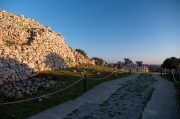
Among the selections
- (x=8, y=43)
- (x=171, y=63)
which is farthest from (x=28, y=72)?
(x=171, y=63)

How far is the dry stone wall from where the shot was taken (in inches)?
562

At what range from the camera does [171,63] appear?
108 ft

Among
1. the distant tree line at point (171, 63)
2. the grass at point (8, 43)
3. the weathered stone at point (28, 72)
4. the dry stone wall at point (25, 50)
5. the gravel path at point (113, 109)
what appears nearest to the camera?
the gravel path at point (113, 109)

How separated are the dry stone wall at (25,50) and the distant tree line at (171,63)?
21.3 m

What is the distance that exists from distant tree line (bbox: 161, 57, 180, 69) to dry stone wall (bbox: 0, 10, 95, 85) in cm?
2128

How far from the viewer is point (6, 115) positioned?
662 centimetres

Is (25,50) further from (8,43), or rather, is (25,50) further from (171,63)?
(171,63)

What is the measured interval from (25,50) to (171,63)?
29900 millimetres

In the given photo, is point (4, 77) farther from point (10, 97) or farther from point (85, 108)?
point (85, 108)

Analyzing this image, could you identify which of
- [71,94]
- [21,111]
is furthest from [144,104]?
[21,111]

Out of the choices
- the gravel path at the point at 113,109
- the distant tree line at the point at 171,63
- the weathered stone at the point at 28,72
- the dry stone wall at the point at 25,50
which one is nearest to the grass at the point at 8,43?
the dry stone wall at the point at 25,50

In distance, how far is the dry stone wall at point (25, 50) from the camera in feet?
46.9

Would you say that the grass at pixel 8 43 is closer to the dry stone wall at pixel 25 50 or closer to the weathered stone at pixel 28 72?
the dry stone wall at pixel 25 50

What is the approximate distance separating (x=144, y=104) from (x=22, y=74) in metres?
11.6
